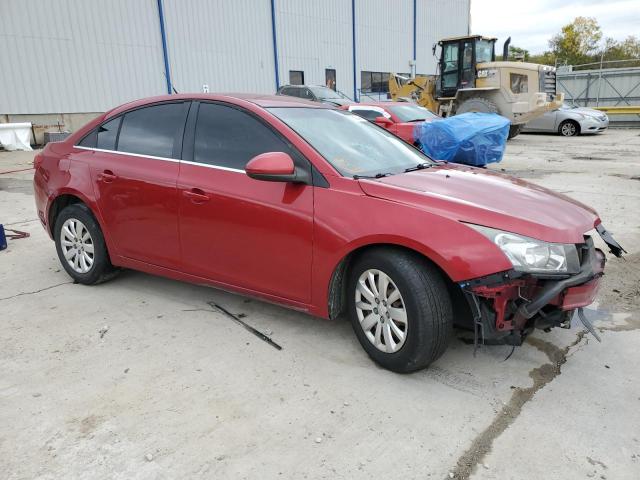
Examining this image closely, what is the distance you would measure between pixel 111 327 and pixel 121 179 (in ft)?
3.77

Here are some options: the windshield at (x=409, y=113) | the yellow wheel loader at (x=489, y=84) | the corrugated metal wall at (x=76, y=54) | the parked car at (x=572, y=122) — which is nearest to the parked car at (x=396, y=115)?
the windshield at (x=409, y=113)

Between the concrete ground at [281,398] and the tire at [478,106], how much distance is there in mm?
12948

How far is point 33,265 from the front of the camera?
5.12 meters

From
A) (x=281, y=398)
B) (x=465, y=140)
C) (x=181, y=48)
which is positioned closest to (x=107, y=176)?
(x=281, y=398)

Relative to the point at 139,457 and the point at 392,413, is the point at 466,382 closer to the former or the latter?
the point at 392,413

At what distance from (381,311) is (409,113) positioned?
870 cm

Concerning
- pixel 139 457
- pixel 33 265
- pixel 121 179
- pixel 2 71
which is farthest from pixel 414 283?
pixel 2 71

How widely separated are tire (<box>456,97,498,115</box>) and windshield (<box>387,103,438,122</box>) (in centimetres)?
557

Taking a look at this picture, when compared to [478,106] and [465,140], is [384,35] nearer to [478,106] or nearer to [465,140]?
[478,106]

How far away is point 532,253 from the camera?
267 centimetres

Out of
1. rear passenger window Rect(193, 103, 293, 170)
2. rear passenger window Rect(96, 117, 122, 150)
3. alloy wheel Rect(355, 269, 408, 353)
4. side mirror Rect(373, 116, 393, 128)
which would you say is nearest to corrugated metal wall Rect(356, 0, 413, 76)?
side mirror Rect(373, 116, 393, 128)

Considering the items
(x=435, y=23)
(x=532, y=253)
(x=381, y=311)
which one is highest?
(x=435, y=23)

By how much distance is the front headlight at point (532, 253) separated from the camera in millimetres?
2649

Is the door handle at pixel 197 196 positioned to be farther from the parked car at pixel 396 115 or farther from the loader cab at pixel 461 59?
the loader cab at pixel 461 59
